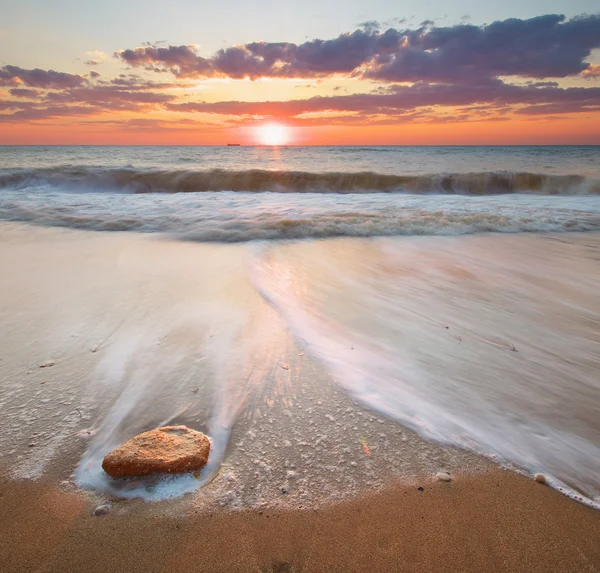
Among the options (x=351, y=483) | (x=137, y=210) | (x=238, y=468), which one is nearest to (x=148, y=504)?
(x=238, y=468)

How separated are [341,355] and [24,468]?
171 cm

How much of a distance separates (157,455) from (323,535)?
718 mm

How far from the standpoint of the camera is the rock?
151 cm

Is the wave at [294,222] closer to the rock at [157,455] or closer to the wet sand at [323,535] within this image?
the rock at [157,455]

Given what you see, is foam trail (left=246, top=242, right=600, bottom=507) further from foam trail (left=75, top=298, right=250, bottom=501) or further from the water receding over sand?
foam trail (left=75, top=298, right=250, bottom=501)

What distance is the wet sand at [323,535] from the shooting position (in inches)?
47.4

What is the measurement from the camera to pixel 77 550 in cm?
124

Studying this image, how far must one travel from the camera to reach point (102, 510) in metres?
1.38

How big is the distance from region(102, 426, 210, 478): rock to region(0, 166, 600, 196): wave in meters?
14.8

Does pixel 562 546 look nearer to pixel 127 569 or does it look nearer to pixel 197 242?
pixel 127 569

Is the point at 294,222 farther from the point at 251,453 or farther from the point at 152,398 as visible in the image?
the point at 251,453

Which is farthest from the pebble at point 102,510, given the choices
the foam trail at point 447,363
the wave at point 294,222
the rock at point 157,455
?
the wave at point 294,222

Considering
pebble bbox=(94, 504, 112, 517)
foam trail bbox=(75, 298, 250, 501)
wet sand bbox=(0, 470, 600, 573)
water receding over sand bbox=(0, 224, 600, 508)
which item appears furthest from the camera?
water receding over sand bbox=(0, 224, 600, 508)

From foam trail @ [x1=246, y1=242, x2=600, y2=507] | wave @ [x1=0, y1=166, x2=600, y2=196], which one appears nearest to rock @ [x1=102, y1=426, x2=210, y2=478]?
foam trail @ [x1=246, y1=242, x2=600, y2=507]
